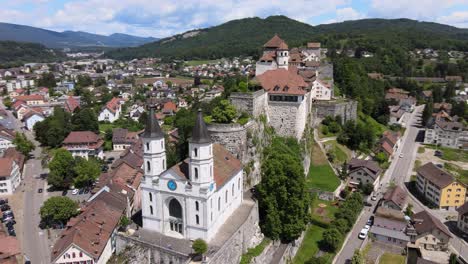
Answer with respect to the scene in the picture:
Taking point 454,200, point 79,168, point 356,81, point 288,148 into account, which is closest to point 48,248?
point 79,168

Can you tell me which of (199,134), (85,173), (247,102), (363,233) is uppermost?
(247,102)

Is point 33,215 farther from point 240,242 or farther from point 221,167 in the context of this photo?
point 240,242

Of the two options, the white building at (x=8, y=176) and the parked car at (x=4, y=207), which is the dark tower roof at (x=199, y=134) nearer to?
the parked car at (x=4, y=207)

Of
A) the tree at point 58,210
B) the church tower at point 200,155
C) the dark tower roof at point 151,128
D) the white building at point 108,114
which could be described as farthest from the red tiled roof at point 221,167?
the white building at point 108,114

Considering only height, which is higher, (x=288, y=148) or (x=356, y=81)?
(x=356, y=81)

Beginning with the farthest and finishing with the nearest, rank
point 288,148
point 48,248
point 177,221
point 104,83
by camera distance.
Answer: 1. point 104,83
2. point 288,148
3. point 48,248
4. point 177,221

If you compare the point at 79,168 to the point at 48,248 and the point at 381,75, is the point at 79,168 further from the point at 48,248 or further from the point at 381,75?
the point at 381,75

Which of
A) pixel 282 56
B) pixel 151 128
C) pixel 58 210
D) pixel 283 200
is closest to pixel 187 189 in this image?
pixel 151 128
